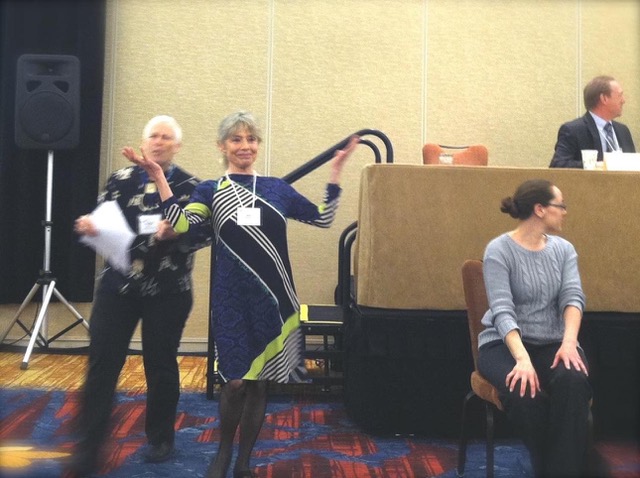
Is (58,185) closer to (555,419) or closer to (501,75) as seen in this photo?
(501,75)

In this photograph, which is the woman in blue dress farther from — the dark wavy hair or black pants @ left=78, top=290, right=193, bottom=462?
the dark wavy hair

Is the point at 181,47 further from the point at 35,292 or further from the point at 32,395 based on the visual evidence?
the point at 32,395

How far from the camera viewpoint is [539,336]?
2.09m

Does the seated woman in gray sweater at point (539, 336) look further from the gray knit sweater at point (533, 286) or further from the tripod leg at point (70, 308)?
the tripod leg at point (70, 308)

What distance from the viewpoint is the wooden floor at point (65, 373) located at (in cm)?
368

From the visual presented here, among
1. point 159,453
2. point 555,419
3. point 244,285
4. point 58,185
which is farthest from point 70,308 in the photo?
point 555,419

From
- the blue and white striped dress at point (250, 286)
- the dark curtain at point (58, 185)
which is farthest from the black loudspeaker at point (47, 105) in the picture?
the blue and white striped dress at point (250, 286)

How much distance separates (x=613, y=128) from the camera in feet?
11.6

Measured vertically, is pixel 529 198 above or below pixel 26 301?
above

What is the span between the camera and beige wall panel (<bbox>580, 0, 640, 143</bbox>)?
5.11 metres

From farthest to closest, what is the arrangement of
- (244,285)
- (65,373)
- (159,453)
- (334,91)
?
1. (334,91)
2. (65,373)
3. (159,453)
4. (244,285)

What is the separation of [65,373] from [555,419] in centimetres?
300

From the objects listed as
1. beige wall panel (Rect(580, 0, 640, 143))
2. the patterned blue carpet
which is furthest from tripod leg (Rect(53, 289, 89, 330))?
beige wall panel (Rect(580, 0, 640, 143))

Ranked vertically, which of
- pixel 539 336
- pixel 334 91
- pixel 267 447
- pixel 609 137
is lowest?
pixel 267 447
